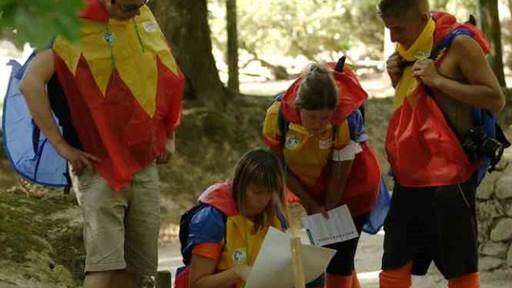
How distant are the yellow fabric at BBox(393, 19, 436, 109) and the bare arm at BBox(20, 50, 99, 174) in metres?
1.33

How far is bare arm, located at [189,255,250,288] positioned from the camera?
13.1 ft

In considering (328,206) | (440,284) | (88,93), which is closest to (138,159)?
(88,93)

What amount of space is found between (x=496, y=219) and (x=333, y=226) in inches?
103

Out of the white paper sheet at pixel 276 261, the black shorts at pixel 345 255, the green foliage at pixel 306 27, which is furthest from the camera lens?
the green foliage at pixel 306 27

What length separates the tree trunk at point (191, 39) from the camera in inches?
494

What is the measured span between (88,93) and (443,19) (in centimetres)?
147

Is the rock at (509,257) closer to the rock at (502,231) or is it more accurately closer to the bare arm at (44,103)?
the rock at (502,231)

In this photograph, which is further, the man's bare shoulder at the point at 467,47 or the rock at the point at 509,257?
the rock at the point at 509,257

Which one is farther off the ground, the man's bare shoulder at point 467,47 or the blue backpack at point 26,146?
the man's bare shoulder at point 467,47

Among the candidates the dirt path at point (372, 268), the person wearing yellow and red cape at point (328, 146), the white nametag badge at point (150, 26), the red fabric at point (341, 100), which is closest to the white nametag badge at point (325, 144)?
the person wearing yellow and red cape at point (328, 146)

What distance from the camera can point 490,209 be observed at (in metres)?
6.87

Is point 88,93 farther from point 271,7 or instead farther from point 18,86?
point 271,7

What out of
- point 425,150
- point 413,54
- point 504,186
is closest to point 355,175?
point 425,150

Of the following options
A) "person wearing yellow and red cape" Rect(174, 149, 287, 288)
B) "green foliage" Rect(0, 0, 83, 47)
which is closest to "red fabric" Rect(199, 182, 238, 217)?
"person wearing yellow and red cape" Rect(174, 149, 287, 288)
